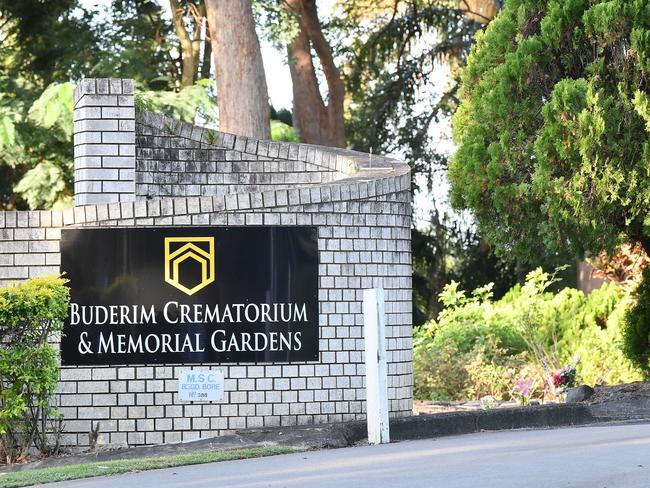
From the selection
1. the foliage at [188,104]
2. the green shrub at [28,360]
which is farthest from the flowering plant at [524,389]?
the foliage at [188,104]

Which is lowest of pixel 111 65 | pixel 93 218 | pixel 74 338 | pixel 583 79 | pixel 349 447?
pixel 349 447

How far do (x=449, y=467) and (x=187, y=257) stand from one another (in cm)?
397

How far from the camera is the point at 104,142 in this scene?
43.3 feet

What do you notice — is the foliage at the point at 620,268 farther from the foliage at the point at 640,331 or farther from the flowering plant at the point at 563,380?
the flowering plant at the point at 563,380

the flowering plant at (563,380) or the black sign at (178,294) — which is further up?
the black sign at (178,294)

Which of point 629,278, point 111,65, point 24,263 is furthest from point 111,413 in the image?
point 111,65

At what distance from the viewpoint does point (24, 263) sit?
11.8 m

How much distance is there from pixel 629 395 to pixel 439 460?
5674 millimetres

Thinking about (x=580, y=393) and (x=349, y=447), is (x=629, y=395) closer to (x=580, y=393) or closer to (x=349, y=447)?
(x=580, y=393)

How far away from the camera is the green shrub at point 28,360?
10992 millimetres

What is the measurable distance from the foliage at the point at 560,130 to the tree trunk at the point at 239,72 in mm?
5737

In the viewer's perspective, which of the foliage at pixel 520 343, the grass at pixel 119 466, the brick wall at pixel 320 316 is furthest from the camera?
the foliage at pixel 520 343

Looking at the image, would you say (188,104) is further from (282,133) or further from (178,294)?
(178,294)

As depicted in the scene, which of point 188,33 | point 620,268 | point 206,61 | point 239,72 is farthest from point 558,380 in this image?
point 206,61
